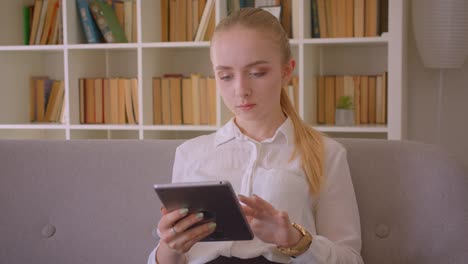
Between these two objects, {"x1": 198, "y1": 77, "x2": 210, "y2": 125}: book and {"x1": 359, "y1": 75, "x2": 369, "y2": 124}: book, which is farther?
{"x1": 198, "y1": 77, "x2": 210, "y2": 125}: book

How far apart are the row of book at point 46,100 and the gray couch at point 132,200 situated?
1.97 metres

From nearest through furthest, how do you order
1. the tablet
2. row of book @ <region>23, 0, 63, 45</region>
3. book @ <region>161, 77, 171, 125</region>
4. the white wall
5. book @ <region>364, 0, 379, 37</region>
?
1. the tablet
2. book @ <region>364, 0, 379, 37</region>
3. the white wall
4. book @ <region>161, 77, 171, 125</region>
5. row of book @ <region>23, 0, 63, 45</region>

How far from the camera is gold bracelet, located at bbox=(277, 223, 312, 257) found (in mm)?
1288

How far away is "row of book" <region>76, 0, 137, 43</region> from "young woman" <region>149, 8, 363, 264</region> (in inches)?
80.7

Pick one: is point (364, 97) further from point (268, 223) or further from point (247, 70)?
point (268, 223)

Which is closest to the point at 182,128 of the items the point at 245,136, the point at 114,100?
the point at 114,100

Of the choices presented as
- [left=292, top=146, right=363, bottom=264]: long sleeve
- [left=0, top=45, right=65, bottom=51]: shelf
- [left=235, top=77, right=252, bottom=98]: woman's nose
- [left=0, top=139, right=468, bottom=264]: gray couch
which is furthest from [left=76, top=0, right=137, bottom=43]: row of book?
[left=292, top=146, right=363, bottom=264]: long sleeve

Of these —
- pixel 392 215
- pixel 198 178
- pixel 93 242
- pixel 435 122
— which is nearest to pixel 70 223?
pixel 93 242

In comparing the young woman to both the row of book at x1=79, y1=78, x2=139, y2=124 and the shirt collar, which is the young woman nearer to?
the shirt collar

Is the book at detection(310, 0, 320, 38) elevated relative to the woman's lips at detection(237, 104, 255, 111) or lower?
elevated

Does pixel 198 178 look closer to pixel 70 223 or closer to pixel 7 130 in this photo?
pixel 70 223

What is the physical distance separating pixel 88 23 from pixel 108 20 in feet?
0.36

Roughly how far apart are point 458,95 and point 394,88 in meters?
0.57

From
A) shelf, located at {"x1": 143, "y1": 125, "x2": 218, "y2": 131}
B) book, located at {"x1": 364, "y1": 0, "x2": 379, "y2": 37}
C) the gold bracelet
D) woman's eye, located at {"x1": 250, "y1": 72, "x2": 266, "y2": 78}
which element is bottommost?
the gold bracelet
